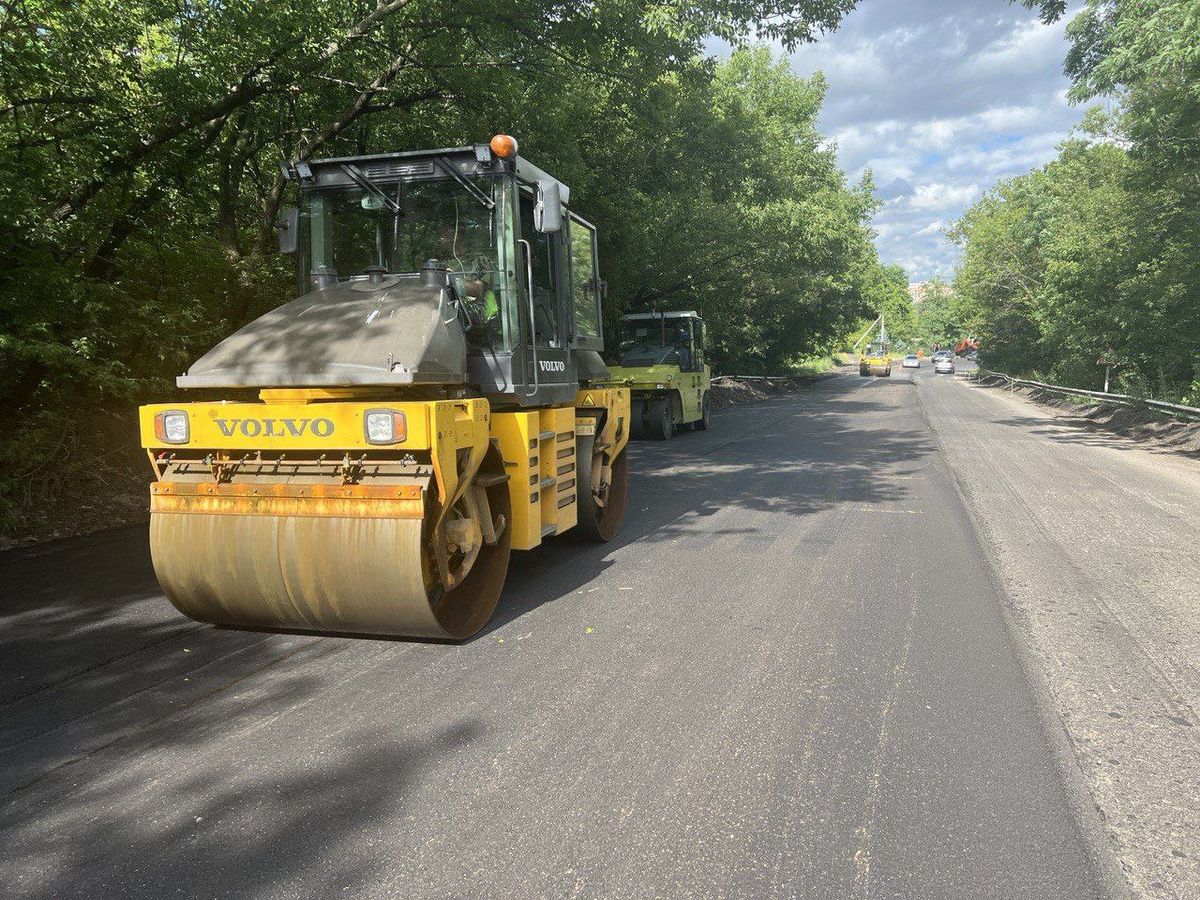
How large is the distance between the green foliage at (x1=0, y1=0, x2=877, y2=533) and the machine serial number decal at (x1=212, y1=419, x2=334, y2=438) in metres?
3.61

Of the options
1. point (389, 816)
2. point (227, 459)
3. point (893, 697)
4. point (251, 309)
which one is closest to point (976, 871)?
point (893, 697)

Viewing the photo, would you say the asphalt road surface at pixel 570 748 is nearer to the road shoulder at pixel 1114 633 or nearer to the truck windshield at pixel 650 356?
the road shoulder at pixel 1114 633

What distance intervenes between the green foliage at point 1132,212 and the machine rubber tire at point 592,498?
35.3ft

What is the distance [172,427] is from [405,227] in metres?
2.11

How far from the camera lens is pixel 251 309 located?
10.6 metres

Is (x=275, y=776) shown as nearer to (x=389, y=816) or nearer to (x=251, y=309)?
(x=389, y=816)

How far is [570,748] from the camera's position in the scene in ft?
12.0

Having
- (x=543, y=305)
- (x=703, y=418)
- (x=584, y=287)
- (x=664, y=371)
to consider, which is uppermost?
(x=584, y=287)

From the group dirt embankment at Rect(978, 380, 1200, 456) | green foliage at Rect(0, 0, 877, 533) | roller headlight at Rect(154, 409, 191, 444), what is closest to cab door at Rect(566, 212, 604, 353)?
roller headlight at Rect(154, 409, 191, 444)

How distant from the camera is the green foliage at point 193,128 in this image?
26.2 ft

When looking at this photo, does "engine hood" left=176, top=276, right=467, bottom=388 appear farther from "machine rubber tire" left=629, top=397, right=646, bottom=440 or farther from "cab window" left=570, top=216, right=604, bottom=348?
"machine rubber tire" left=629, top=397, right=646, bottom=440

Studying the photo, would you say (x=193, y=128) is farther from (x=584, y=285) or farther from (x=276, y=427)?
(x=276, y=427)

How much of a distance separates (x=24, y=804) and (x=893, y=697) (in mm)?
3821

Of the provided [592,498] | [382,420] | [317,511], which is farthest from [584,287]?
[317,511]
